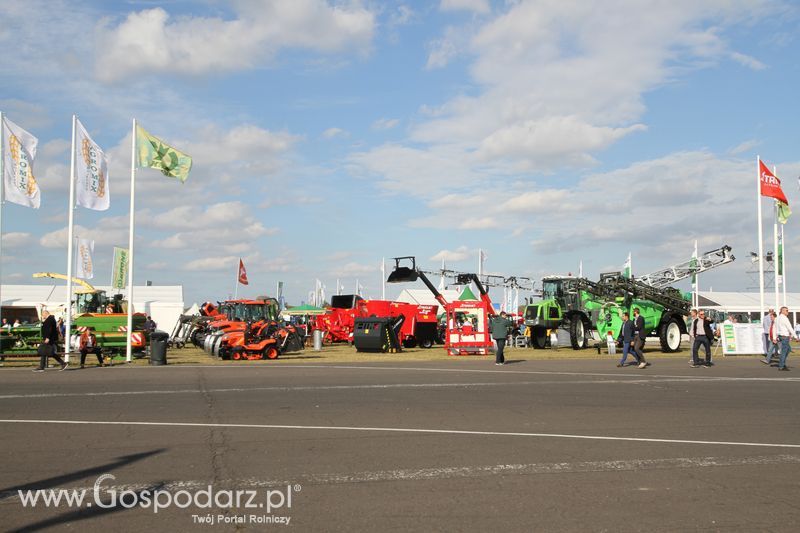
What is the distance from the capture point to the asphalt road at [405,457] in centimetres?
609

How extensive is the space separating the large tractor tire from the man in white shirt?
10.1 m

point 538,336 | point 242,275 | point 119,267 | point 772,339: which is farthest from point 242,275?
point 772,339

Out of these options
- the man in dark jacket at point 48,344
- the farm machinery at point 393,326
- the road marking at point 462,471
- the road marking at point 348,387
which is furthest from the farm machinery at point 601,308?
the road marking at point 462,471

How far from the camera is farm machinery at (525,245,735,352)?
1277 inches

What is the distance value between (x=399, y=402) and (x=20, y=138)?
17.3 metres

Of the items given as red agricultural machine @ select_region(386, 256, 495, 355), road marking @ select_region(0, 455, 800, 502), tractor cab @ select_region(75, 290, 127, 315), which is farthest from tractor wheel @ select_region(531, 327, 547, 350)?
road marking @ select_region(0, 455, 800, 502)

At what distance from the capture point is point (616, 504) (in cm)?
645

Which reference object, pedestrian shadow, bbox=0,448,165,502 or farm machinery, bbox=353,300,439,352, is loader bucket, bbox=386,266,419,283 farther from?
pedestrian shadow, bbox=0,448,165,502

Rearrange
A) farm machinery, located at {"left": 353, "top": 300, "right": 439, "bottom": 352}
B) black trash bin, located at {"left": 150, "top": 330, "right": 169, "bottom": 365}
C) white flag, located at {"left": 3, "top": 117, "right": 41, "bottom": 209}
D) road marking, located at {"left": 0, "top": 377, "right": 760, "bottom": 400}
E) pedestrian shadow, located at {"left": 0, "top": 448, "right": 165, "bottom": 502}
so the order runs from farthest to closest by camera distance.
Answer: farm machinery, located at {"left": 353, "top": 300, "right": 439, "bottom": 352}, black trash bin, located at {"left": 150, "top": 330, "right": 169, "bottom": 365}, white flag, located at {"left": 3, "top": 117, "right": 41, "bottom": 209}, road marking, located at {"left": 0, "top": 377, "right": 760, "bottom": 400}, pedestrian shadow, located at {"left": 0, "top": 448, "right": 165, "bottom": 502}

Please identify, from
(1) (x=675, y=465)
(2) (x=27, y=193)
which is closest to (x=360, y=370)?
(2) (x=27, y=193)

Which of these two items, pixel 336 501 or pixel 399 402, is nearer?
pixel 336 501

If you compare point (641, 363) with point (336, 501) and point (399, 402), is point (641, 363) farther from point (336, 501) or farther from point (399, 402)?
point (336, 501)

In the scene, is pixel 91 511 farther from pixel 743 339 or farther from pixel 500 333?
pixel 743 339

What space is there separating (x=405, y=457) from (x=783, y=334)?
17.9 metres
